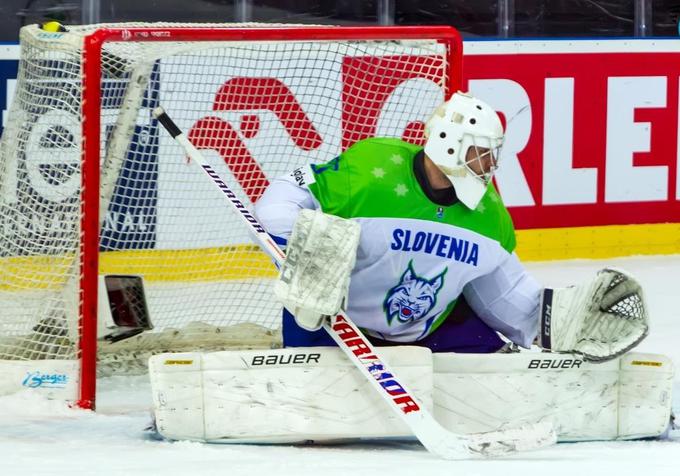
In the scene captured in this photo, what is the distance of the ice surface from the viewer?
11.1ft

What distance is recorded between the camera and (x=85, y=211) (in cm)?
424

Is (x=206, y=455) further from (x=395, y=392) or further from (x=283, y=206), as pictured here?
(x=283, y=206)

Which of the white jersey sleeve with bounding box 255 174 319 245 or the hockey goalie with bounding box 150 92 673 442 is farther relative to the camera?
the white jersey sleeve with bounding box 255 174 319 245

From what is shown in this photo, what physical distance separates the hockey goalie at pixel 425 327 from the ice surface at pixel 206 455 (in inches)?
3.0

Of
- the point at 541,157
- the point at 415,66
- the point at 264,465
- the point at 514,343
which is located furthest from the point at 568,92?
the point at 264,465

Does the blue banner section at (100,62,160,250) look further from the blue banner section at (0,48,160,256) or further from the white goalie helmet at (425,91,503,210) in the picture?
the white goalie helmet at (425,91,503,210)

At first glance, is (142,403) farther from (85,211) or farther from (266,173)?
(266,173)

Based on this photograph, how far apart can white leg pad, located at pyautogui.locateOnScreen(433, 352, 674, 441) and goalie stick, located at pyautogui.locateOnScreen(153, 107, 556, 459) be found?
0.21 m

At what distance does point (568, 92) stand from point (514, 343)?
2.85 metres

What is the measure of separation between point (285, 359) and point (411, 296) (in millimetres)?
430

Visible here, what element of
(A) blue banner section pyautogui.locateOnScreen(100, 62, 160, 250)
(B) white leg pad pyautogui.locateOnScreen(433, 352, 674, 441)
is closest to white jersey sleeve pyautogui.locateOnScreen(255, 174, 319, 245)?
(B) white leg pad pyautogui.locateOnScreen(433, 352, 674, 441)

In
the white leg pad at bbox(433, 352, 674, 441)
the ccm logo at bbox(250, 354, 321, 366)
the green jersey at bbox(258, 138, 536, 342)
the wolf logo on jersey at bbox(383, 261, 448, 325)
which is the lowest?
the white leg pad at bbox(433, 352, 674, 441)

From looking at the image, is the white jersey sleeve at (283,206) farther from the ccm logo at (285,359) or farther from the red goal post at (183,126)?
the red goal post at (183,126)

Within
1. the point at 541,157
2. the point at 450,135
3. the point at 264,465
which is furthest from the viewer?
the point at 541,157
